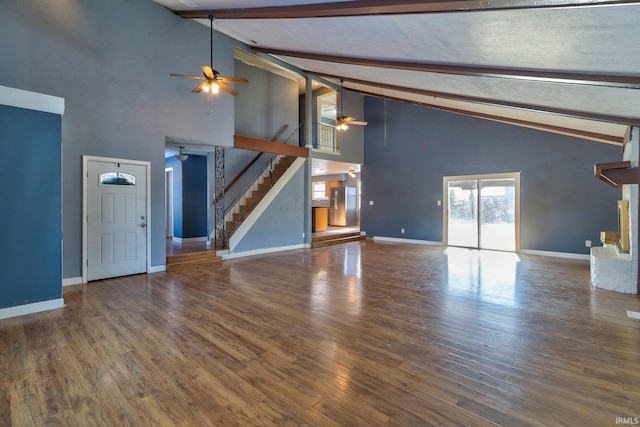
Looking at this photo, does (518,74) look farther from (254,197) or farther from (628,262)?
(254,197)

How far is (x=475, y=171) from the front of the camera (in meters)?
8.61

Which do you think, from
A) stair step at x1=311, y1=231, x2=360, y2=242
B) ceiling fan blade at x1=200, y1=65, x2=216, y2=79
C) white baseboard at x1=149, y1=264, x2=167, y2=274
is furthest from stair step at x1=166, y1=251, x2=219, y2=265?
ceiling fan blade at x1=200, y1=65, x2=216, y2=79

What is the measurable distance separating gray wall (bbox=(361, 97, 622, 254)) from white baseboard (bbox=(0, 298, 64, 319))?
28.9 ft

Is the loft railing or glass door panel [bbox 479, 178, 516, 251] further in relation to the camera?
the loft railing

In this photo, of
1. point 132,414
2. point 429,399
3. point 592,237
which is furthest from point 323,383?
point 592,237

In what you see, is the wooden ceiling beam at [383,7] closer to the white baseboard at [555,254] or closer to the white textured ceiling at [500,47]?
the white textured ceiling at [500,47]

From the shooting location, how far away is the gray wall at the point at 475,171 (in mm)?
7027

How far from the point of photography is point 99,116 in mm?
5039

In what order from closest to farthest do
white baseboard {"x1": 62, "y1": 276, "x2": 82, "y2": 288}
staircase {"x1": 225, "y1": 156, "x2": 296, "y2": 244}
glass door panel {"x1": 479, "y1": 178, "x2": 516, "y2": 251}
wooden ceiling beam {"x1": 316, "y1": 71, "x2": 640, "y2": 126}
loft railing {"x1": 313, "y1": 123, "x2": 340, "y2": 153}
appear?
wooden ceiling beam {"x1": 316, "y1": 71, "x2": 640, "y2": 126} < white baseboard {"x1": 62, "y1": 276, "x2": 82, "y2": 288} < glass door panel {"x1": 479, "y1": 178, "x2": 516, "y2": 251} < staircase {"x1": 225, "y1": 156, "x2": 296, "y2": 244} < loft railing {"x1": 313, "y1": 123, "x2": 340, "y2": 153}

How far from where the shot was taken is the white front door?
5.05m

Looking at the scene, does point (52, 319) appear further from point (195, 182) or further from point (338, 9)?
point (195, 182)

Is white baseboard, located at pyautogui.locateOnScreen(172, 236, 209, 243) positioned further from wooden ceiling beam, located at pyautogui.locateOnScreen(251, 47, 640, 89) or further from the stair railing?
wooden ceiling beam, located at pyautogui.locateOnScreen(251, 47, 640, 89)

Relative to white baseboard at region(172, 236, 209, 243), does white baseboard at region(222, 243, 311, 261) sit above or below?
below

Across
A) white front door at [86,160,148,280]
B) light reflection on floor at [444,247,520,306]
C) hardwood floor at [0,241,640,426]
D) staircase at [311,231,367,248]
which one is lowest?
hardwood floor at [0,241,640,426]
